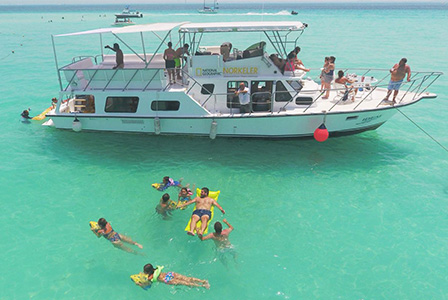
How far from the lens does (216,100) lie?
12.4m

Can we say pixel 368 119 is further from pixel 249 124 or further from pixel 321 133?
pixel 249 124

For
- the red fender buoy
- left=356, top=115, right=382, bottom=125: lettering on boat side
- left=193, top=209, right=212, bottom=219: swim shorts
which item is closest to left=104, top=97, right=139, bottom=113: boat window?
left=193, top=209, right=212, bottom=219: swim shorts

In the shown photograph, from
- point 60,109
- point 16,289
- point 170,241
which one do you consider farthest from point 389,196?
point 60,109

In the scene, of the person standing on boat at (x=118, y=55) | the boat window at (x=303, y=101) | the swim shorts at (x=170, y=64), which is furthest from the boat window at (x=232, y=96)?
the person standing on boat at (x=118, y=55)

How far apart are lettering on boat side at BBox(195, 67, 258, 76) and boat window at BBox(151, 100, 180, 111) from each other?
4.96 ft

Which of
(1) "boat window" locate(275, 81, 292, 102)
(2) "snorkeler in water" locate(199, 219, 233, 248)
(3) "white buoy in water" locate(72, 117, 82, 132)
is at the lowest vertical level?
(2) "snorkeler in water" locate(199, 219, 233, 248)

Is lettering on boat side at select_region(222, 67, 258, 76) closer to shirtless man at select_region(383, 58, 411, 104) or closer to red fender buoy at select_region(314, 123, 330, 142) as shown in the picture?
red fender buoy at select_region(314, 123, 330, 142)

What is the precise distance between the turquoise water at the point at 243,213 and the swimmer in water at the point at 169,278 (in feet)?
0.52

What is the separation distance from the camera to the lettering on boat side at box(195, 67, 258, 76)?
1202 cm

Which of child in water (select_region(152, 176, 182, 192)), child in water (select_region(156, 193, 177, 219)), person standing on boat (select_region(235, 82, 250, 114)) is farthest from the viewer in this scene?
person standing on boat (select_region(235, 82, 250, 114))

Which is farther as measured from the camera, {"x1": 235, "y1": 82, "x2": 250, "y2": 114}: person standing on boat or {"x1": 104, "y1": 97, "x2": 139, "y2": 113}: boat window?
{"x1": 104, "y1": 97, "x2": 139, "y2": 113}: boat window

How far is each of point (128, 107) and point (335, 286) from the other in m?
9.93

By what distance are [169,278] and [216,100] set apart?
24.2 ft

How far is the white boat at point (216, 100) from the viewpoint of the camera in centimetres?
1180
